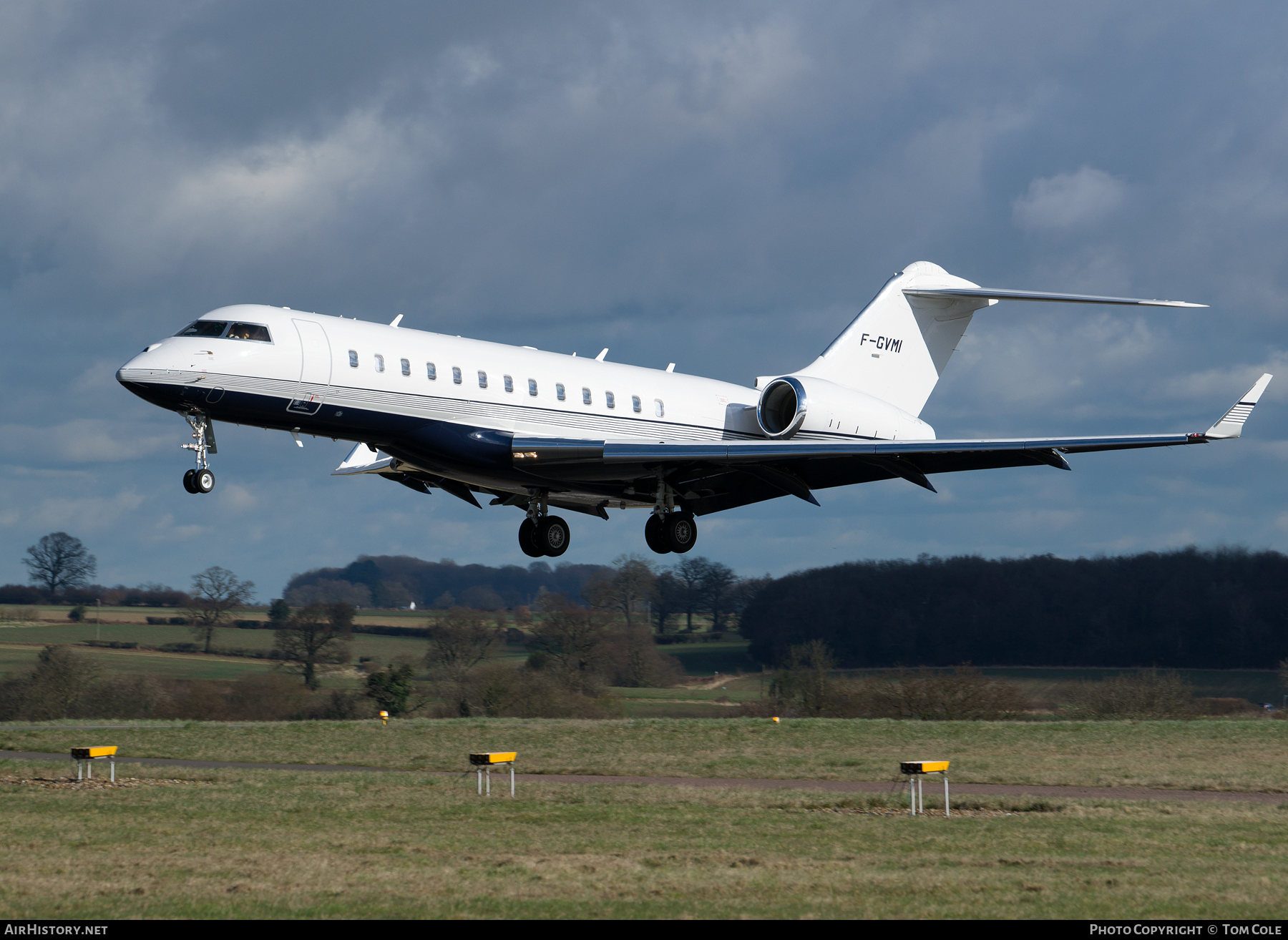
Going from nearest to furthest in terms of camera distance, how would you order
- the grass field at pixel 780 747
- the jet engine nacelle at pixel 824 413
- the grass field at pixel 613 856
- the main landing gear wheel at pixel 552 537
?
1. the grass field at pixel 613 856
2. the jet engine nacelle at pixel 824 413
3. the grass field at pixel 780 747
4. the main landing gear wheel at pixel 552 537

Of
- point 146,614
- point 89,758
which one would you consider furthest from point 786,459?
point 146,614

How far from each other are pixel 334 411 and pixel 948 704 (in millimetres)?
30634

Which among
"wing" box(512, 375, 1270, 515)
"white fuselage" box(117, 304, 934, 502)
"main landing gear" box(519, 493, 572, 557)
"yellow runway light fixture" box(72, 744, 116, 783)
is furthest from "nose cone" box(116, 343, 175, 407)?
"main landing gear" box(519, 493, 572, 557)

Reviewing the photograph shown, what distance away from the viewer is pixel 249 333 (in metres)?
18.7

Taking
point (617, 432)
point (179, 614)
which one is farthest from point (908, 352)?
point (179, 614)

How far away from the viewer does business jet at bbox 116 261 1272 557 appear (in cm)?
1864

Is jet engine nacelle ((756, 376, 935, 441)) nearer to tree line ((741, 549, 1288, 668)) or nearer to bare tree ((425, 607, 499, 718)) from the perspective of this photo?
bare tree ((425, 607, 499, 718))

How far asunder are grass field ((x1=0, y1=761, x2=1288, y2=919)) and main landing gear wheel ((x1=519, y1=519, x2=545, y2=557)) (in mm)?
4870

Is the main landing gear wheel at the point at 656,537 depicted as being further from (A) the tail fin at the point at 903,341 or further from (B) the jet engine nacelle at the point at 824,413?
(A) the tail fin at the point at 903,341

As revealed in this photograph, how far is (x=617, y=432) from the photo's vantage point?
2247 cm

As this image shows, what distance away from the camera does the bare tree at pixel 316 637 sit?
199ft

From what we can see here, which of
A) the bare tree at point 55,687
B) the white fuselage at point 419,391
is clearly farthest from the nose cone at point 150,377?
the bare tree at point 55,687

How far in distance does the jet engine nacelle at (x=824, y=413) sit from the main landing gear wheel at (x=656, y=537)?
2.74m
